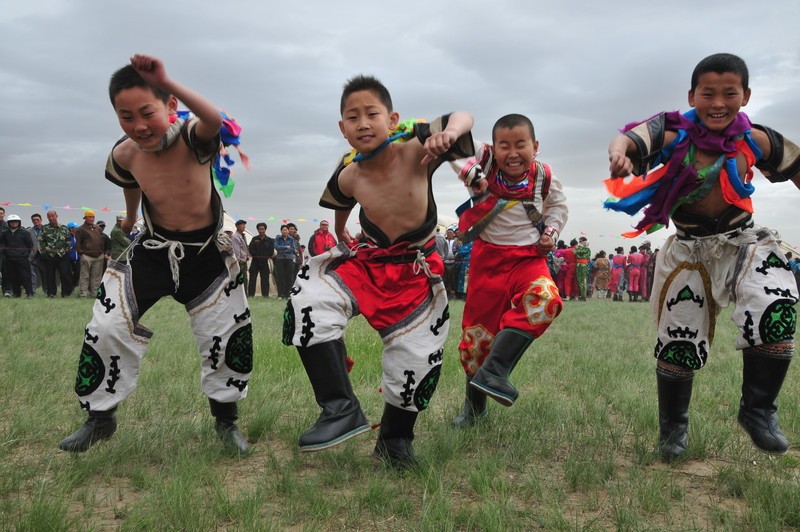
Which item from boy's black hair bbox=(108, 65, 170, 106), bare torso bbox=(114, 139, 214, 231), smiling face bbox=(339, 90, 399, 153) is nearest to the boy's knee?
smiling face bbox=(339, 90, 399, 153)

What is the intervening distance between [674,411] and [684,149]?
1478 millimetres

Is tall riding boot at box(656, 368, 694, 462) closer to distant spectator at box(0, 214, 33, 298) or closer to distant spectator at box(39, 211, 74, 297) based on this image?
distant spectator at box(0, 214, 33, 298)

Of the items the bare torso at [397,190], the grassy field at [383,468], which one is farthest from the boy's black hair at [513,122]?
the grassy field at [383,468]

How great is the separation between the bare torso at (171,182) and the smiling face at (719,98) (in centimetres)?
276

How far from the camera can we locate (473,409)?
15.1 ft

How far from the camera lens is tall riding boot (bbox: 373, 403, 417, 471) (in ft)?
11.6

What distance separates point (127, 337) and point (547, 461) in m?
2.38

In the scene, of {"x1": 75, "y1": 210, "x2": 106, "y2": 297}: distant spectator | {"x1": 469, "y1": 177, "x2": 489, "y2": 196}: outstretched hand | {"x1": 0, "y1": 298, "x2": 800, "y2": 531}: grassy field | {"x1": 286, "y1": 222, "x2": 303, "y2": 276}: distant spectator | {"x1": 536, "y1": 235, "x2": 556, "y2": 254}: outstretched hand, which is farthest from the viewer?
{"x1": 286, "y1": 222, "x2": 303, "y2": 276}: distant spectator

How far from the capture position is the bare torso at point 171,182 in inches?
150

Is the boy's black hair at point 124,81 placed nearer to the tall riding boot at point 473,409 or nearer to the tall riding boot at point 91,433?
the tall riding boot at point 91,433

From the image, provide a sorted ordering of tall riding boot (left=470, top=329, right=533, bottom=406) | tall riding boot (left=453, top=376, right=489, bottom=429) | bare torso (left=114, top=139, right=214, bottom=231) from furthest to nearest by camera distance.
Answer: tall riding boot (left=453, top=376, right=489, bottom=429) < bare torso (left=114, top=139, right=214, bottom=231) < tall riding boot (left=470, top=329, right=533, bottom=406)

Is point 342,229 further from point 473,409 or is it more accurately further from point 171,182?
point 473,409

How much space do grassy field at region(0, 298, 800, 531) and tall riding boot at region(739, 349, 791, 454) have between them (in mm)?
213

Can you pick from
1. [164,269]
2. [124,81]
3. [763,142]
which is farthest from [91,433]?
[763,142]
